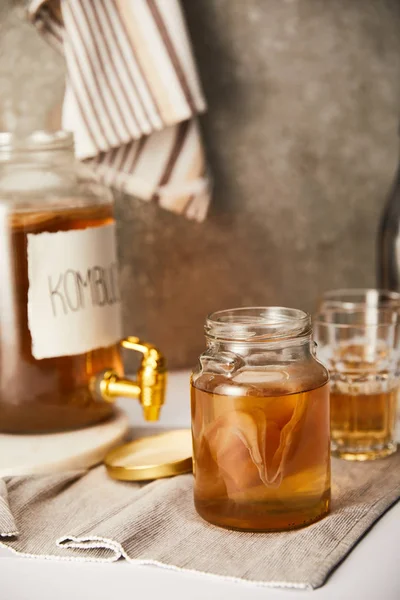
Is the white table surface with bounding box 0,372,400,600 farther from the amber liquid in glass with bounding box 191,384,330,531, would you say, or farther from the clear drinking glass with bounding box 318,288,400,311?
the clear drinking glass with bounding box 318,288,400,311

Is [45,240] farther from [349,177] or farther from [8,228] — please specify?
[349,177]

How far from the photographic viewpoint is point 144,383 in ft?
2.91

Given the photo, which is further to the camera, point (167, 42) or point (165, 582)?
point (167, 42)

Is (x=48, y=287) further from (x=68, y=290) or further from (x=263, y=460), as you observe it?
(x=263, y=460)

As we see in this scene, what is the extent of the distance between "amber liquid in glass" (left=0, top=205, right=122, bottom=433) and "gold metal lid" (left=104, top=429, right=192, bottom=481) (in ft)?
0.27

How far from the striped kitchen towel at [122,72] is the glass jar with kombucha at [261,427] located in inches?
18.2

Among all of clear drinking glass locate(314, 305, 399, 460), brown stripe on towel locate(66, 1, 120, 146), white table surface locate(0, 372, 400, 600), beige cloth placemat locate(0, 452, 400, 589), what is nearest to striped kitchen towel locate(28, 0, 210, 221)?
brown stripe on towel locate(66, 1, 120, 146)

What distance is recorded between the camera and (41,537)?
0.70m

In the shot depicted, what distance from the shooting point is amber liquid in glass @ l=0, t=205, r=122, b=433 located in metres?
0.88

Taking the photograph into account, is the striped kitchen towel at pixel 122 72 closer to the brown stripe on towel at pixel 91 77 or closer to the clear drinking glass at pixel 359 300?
the brown stripe on towel at pixel 91 77

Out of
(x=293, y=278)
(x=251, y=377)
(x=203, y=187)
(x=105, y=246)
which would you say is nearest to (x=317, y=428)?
(x=251, y=377)

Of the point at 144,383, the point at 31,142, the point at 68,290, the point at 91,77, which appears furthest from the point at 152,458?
the point at 91,77

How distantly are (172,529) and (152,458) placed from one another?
0.16 meters

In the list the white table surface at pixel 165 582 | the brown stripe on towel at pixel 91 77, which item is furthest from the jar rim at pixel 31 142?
the white table surface at pixel 165 582
